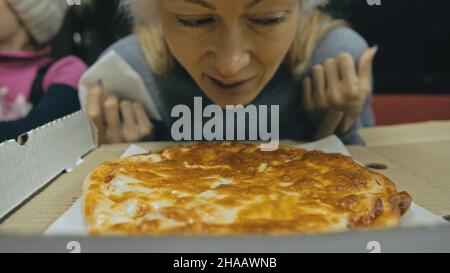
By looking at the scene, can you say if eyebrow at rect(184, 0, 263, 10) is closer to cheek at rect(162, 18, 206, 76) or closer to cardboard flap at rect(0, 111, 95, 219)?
cheek at rect(162, 18, 206, 76)

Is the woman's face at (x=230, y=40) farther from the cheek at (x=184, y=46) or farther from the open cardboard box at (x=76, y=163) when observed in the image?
the open cardboard box at (x=76, y=163)

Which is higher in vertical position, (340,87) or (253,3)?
(253,3)

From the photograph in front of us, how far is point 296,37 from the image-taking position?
77 cm

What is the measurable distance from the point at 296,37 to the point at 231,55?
0.47 feet

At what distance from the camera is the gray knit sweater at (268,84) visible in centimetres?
75

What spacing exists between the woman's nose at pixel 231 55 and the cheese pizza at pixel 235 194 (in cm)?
16

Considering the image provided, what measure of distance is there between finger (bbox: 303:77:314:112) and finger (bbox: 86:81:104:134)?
0.34m

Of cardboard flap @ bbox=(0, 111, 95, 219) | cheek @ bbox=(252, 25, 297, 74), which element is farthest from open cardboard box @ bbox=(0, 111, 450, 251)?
cheek @ bbox=(252, 25, 297, 74)

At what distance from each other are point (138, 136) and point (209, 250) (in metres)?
0.41

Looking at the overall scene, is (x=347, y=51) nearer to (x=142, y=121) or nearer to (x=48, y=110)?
(x=142, y=121)

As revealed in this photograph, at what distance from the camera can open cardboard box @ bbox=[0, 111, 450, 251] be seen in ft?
2.13

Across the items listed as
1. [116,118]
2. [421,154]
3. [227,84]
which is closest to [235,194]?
[227,84]
